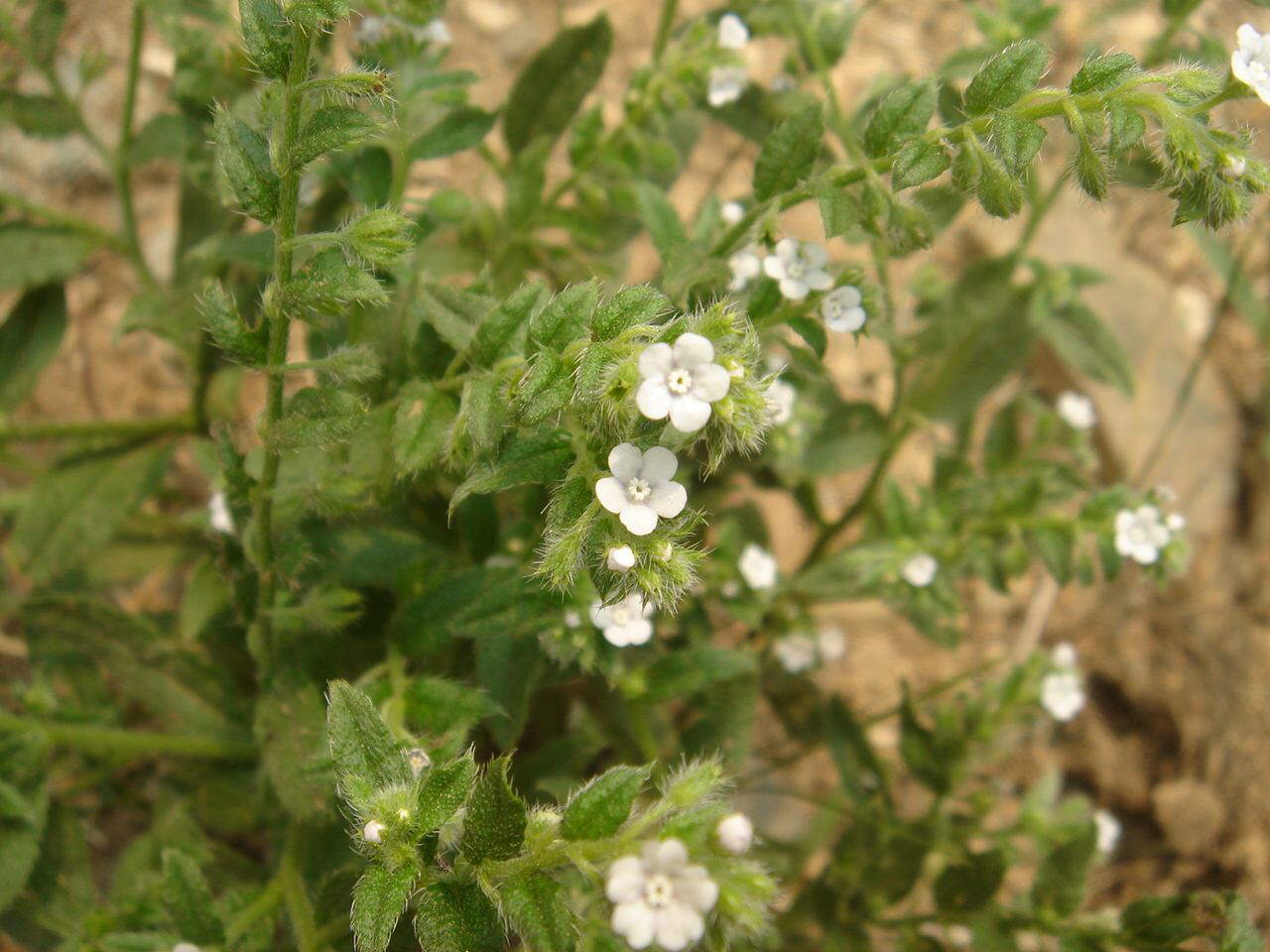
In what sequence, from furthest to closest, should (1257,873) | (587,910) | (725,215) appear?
(1257,873) < (725,215) < (587,910)

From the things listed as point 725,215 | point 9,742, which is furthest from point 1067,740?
point 9,742

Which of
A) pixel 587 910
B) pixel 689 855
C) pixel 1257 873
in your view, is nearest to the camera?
pixel 689 855

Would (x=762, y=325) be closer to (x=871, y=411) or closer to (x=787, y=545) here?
(x=871, y=411)

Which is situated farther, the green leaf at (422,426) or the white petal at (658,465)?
the green leaf at (422,426)

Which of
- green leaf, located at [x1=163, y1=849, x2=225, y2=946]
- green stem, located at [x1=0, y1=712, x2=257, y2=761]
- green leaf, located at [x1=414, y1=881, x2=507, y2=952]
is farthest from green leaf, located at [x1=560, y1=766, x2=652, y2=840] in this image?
green stem, located at [x1=0, y1=712, x2=257, y2=761]

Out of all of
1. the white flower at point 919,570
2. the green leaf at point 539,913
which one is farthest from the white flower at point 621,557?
the white flower at point 919,570

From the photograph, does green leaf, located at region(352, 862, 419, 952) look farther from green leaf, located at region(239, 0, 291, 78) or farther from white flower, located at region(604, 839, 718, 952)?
green leaf, located at region(239, 0, 291, 78)

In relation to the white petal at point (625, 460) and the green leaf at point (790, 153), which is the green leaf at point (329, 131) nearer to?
the white petal at point (625, 460)
